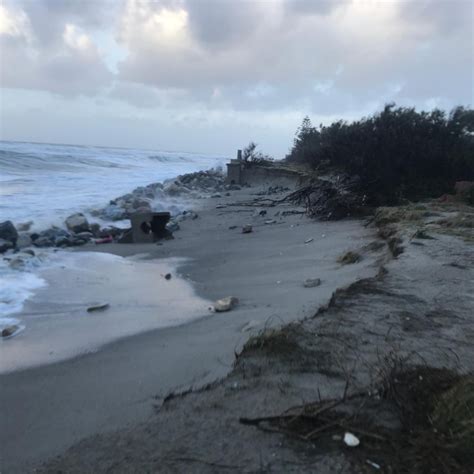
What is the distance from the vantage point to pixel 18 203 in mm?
14992

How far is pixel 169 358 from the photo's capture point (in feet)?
11.5

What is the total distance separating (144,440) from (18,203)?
14418 millimetres

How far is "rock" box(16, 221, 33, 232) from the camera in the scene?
11.0 metres

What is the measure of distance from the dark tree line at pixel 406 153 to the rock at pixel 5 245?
7.72m

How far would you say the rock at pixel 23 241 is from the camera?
9.12 meters

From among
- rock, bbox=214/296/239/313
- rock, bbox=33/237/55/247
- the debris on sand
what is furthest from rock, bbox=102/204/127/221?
rock, bbox=214/296/239/313

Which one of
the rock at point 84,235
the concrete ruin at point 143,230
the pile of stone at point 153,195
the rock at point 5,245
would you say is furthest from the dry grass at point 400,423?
the pile of stone at point 153,195

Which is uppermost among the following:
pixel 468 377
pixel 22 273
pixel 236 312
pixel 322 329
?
pixel 468 377

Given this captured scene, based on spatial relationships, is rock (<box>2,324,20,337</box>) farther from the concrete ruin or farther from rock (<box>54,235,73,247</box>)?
the concrete ruin

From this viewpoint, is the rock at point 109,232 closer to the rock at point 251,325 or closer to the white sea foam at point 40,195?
the white sea foam at point 40,195

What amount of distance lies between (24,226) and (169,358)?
8974 mm

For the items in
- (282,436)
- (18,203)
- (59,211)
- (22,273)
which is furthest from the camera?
(18,203)

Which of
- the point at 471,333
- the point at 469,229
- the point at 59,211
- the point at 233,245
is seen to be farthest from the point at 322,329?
the point at 59,211

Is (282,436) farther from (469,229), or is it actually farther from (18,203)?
(18,203)
